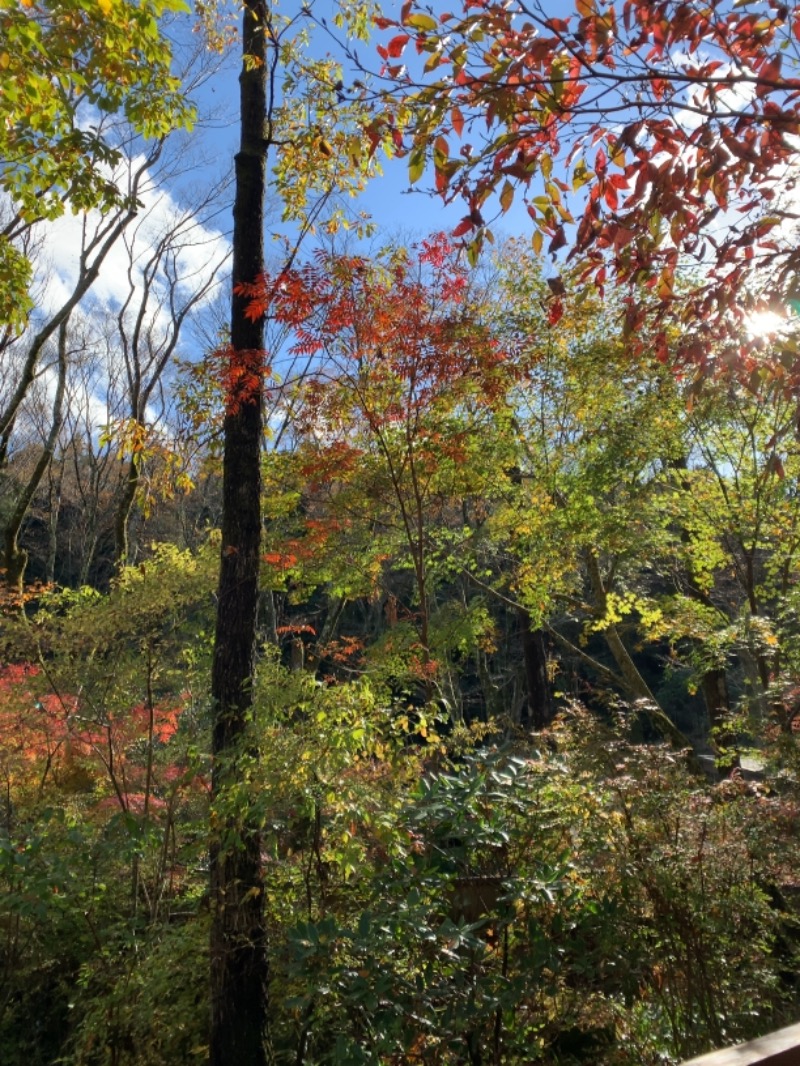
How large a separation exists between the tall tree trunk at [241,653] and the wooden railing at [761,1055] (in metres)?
1.82

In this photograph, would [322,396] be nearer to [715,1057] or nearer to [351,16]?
[351,16]

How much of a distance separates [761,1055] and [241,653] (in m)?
2.98

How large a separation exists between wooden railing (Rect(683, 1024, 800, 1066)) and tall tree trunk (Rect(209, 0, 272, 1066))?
5.99 ft

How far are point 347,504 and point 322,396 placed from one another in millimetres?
1410

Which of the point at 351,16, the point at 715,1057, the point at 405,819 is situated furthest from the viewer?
the point at 351,16

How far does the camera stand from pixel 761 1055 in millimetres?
1135

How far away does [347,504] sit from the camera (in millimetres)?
7141

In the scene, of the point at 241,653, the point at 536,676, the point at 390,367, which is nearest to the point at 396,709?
the point at 241,653

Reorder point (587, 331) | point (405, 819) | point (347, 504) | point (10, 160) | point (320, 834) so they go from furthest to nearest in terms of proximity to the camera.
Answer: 1. point (587, 331)
2. point (347, 504)
3. point (10, 160)
4. point (320, 834)
5. point (405, 819)

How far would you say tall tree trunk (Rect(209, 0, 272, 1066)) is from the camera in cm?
309

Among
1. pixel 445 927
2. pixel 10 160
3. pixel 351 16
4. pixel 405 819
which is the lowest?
pixel 445 927

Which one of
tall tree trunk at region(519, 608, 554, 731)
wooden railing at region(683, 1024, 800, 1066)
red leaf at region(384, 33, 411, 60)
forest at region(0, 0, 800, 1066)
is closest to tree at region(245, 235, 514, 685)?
forest at region(0, 0, 800, 1066)

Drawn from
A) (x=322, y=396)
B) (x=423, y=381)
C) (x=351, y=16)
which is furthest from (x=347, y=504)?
(x=351, y=16)

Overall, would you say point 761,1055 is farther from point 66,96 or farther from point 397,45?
point 66,96
